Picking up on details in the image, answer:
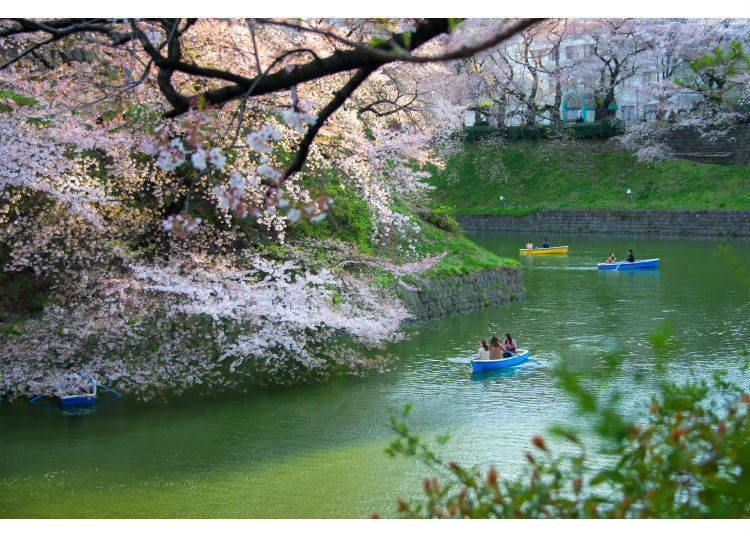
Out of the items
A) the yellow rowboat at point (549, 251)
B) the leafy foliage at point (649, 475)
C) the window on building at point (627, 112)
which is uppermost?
the window on building at point (627, 112)

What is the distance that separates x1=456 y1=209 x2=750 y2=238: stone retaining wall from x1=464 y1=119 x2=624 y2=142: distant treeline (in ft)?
15.2

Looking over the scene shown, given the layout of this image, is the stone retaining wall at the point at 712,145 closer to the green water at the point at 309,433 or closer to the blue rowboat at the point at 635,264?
the blue rowboat at the point at 635,264

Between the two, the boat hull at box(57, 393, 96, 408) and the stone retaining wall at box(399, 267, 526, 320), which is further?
the stone retaining wall at box(399, 267, 526, 320)

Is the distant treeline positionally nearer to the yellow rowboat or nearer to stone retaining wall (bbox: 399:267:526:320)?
the yellow rowboat

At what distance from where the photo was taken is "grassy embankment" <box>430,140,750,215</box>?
26469mm

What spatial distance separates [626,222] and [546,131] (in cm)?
680

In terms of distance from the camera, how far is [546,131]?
104 feet

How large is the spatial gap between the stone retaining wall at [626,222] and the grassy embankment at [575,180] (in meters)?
0.46

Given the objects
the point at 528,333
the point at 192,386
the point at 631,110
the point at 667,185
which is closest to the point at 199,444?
the point at 192,386

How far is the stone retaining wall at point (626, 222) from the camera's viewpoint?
80.5ft

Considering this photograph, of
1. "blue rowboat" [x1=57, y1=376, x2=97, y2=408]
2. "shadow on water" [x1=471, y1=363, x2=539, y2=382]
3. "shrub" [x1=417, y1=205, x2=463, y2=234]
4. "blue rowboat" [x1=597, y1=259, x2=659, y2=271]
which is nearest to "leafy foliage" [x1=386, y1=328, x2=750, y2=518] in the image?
"blue rowboat" [x1=57, y1=376, x2=97, y2=408]

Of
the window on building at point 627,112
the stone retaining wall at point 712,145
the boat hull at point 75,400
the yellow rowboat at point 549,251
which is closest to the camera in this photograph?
the boat hull at point 75,400

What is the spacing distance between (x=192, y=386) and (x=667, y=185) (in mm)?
23344

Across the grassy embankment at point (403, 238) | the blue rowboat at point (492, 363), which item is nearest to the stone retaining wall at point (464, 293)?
the grassy embankment at point (403, 238)
